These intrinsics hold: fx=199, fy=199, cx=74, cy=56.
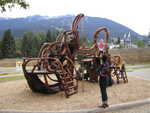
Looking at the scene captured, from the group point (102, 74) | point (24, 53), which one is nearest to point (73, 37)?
point (102, 74)

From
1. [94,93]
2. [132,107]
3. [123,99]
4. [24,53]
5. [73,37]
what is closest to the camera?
[132,107]

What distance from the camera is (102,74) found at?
6.70m

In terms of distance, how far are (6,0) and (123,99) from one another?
18.1ft

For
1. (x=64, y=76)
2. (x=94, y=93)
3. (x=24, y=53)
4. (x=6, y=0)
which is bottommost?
(x=24, y=53)

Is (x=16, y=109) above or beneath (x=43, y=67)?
beneath

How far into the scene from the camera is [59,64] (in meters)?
8.23

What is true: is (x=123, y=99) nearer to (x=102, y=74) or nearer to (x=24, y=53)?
(x=102, y=74)

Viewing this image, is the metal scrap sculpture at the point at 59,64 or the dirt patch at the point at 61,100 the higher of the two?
the metal scrap sculpture at the point at 59,64

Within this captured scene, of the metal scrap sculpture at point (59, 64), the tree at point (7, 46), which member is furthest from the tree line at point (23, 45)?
the metal scrap sculpture at point (59, 64)

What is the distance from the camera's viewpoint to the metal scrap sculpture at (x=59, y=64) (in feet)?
26.8

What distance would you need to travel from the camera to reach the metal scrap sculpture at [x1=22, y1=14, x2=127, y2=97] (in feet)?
26.8

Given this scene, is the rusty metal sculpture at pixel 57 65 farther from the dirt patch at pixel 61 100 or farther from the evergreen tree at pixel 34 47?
the evergreen tree at pixel 34 47

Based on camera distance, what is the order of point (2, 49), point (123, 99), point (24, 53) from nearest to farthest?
point (123, 99) → point (2, 49) → point (24, 53)

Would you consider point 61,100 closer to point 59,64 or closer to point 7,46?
point 59,64
